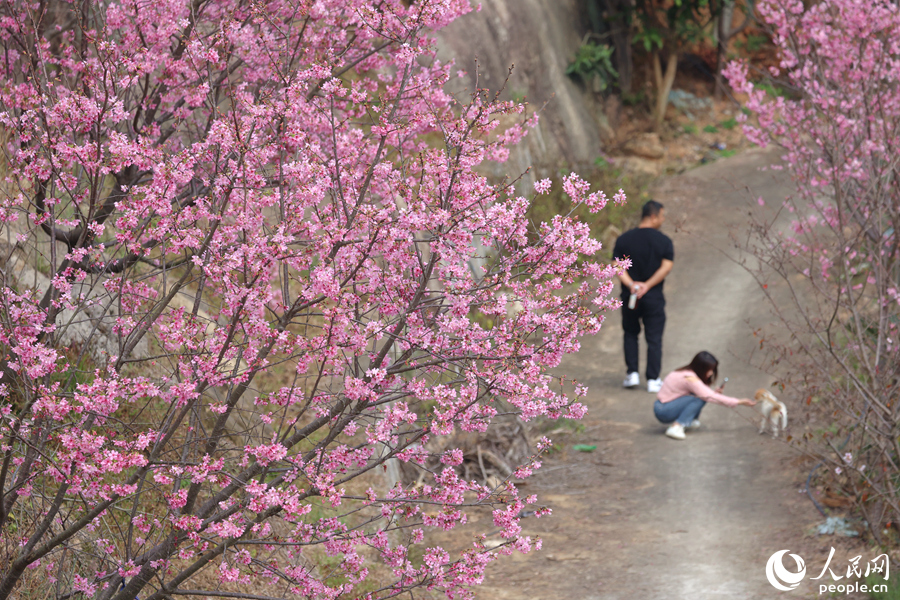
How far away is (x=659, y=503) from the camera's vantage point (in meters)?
6.65

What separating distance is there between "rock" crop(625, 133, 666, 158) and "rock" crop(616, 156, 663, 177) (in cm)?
11

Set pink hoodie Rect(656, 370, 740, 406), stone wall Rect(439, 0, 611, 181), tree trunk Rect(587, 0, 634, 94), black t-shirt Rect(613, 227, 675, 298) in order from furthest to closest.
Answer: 1. tree trunk Rect(587, 0, 634, 94)
2. stone wall Rect(439, 0, 611, 181)
3. black t-shirt Rect(613, 227, 675, 298)
4. pink hoodie Rect(656, 370, 740, 406)

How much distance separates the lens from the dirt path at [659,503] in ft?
18.5

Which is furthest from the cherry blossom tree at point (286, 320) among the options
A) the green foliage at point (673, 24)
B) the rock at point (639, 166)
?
the green foliage at point (673, 24)

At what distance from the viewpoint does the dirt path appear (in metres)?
5.64

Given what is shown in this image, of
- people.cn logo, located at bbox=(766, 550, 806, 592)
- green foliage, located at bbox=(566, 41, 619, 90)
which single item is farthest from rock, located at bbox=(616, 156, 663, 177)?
people.cn logo, located at bbox=(766, 550, 806, 592)

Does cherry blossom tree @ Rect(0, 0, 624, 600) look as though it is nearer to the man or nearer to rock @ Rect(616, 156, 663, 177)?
the man

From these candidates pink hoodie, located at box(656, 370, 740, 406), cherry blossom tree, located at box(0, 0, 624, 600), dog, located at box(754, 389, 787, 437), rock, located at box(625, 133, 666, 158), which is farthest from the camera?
rock, located at box(625, 133, 666, 158)

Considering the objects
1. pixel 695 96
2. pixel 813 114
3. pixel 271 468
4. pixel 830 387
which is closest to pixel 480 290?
pixel 271 468

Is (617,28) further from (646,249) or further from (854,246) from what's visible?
(854,246)

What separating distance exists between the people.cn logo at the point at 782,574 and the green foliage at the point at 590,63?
11031mm

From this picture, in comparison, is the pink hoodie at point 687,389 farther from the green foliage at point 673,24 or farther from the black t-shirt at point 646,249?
the green foliage at point 673,24

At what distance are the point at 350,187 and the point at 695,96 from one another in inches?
605

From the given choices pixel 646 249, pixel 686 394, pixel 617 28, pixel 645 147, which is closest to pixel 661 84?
pixel 617 28
